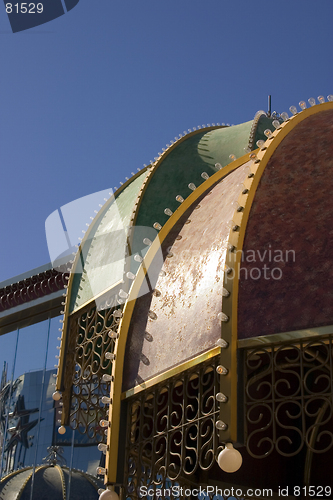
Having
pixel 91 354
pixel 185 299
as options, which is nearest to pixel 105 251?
pixel 91 354

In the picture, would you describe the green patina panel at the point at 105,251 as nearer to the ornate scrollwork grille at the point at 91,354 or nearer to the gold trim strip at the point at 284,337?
the ornate scrollwork grille at the point at 91,354

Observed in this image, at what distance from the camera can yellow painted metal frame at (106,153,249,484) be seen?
445cm

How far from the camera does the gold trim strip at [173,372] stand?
389 centimetres

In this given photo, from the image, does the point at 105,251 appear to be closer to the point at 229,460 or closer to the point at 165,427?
the point at 165,427

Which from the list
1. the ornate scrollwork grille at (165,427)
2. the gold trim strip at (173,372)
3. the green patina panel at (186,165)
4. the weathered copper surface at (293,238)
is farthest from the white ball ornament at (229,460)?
the green patina panel at (186,165)

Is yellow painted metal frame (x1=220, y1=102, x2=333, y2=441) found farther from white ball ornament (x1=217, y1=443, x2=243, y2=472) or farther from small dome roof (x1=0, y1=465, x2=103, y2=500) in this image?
small dome roof (x1=0, y1=465, x2=103, y2=500)

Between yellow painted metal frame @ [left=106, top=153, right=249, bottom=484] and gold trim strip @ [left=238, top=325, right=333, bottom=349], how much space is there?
0.69ft

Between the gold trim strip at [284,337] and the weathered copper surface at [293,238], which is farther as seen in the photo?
the weathered copper surface at [293,238]

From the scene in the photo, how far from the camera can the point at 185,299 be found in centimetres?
445

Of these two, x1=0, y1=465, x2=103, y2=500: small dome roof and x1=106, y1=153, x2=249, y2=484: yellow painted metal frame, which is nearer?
x1=106, y1=153, x2=249, y2=484: yellow painted metal frame

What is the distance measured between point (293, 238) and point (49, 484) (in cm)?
650

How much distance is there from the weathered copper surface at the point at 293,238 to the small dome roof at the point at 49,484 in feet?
19.4

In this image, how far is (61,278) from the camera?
9.95 m

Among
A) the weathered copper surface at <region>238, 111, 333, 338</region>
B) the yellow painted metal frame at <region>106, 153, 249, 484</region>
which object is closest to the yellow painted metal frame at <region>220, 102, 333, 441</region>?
the weathered copper surface at <region>238, 111, 333, 338</region>
